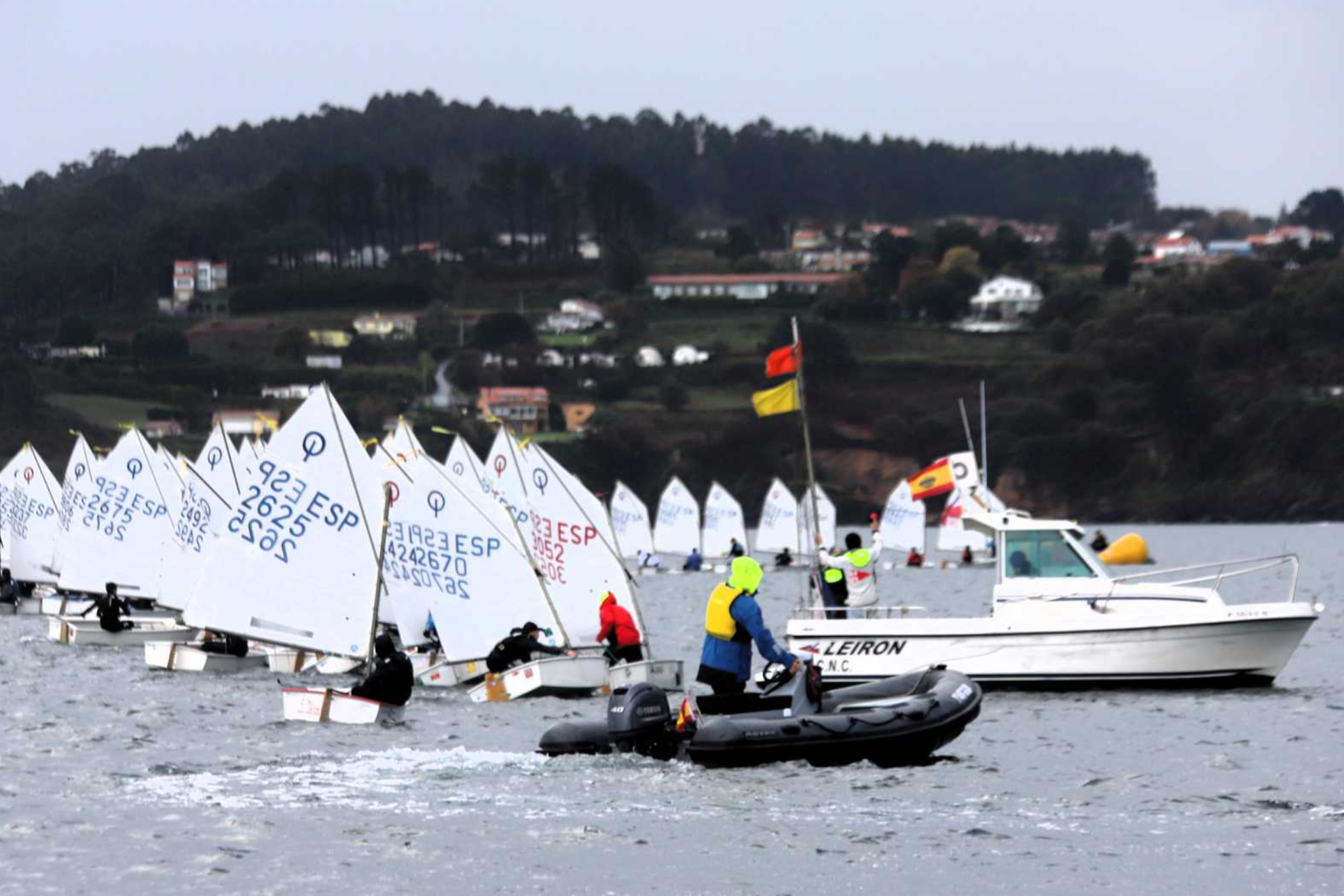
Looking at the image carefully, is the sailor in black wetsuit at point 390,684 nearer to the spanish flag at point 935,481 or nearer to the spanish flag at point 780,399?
the spanish flag at point 780,399

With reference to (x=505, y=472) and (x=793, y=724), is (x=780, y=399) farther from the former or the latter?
(x=793, y=724)

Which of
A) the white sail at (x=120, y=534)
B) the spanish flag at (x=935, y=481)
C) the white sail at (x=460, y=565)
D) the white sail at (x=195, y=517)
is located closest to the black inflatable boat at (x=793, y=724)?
the white sail at (x=460, y=565)

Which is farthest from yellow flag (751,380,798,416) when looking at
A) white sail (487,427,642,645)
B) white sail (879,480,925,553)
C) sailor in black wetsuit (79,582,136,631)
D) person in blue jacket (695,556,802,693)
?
white sail (879,480,925,553)

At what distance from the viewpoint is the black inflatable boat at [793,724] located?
25250 mm

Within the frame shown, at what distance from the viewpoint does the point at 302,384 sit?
19750 centimetres

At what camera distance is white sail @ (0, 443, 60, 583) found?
68812 millimetres

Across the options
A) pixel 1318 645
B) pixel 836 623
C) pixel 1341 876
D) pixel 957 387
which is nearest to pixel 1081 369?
pixel 957 387

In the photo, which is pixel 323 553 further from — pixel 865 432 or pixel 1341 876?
pixel 865 432

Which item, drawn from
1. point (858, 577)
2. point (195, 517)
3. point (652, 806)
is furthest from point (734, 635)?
point (195, 517)

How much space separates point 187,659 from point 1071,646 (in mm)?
16468

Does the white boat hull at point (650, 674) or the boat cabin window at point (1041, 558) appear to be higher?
the boat cabin window at point (1041, 558)

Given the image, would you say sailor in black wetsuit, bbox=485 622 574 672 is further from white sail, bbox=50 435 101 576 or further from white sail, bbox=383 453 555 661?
white sail, bbox=50 435 101 576

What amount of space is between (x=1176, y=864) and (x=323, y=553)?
1633cm

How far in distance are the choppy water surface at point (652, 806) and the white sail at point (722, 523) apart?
75.6 meters
